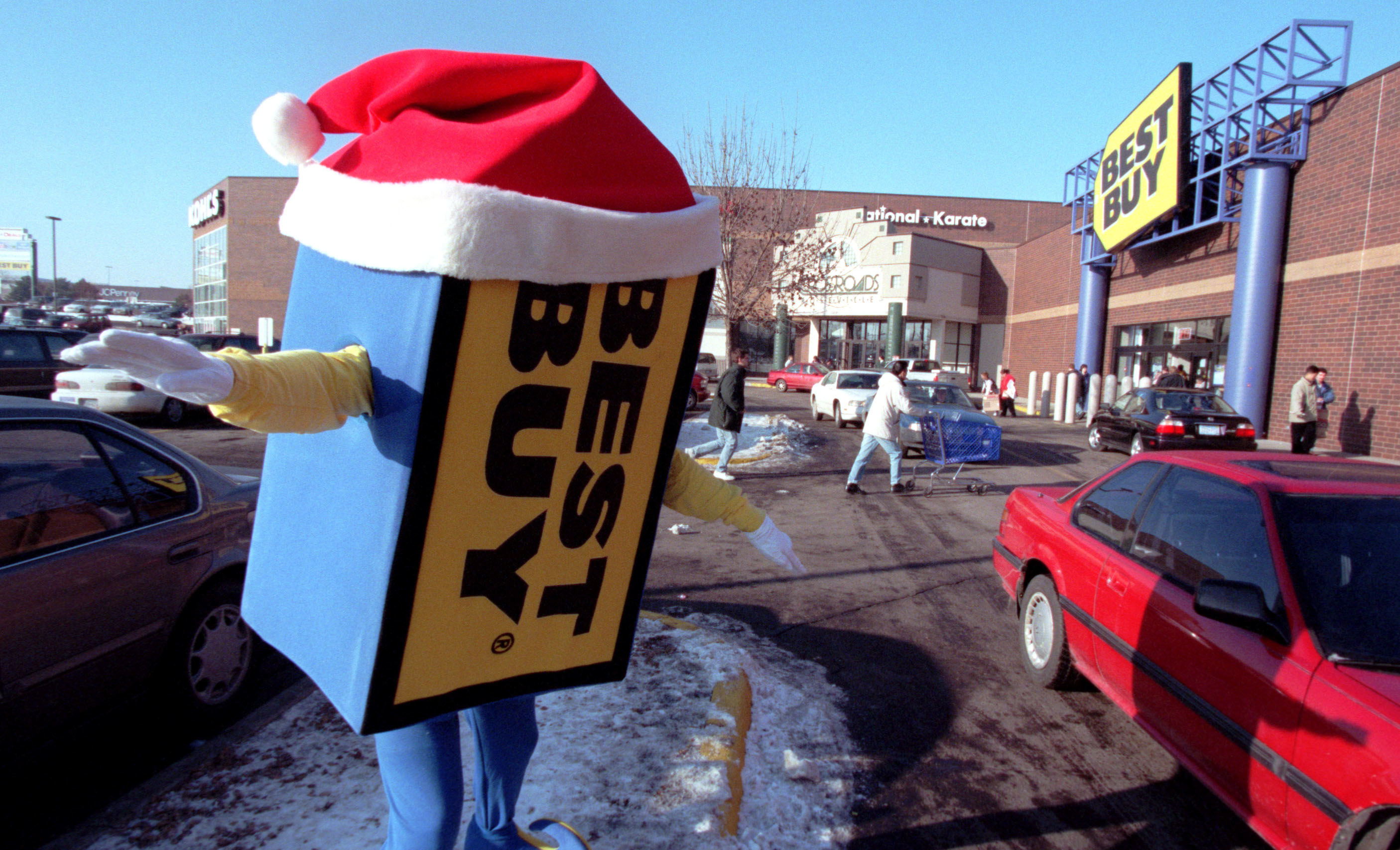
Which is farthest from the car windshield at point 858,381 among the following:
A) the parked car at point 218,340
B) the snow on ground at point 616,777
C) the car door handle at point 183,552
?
the car door handle at point 183,552

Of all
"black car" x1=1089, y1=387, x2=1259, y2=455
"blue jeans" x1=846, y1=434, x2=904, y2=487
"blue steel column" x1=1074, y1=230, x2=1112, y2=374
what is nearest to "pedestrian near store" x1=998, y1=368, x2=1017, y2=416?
"blue steel column" x1=1074, y1=230, x2=1112, y2=374

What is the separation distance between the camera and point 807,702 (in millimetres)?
3904

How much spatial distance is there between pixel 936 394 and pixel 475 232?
13.8m

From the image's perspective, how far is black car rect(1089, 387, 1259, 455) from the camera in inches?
521

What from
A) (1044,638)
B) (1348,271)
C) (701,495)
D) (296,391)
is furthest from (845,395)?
(296,391)

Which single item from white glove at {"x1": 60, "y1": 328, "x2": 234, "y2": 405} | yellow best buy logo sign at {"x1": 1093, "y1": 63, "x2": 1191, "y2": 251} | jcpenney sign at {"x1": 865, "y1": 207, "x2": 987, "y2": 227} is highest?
jcpenney sign at {"x1": 865, "y1": 207, "x2": 987, "y2": 227}

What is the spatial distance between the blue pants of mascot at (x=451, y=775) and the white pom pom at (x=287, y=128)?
128 cm

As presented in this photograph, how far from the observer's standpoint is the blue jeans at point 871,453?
9.83m

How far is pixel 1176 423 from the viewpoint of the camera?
13273 mm

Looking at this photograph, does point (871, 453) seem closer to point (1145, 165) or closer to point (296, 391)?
point (296, 391)

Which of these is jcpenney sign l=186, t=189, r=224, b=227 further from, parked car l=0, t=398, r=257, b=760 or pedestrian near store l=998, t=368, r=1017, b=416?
parked car l=0, t=398, r=257, b=760

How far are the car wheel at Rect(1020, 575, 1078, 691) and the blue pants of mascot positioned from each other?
123 inches

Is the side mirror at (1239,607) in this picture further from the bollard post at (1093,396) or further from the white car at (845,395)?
the bollard post at (1093,396)

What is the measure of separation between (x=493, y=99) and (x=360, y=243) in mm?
418
